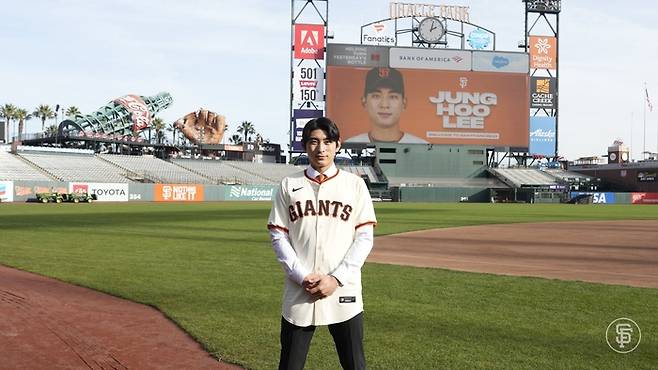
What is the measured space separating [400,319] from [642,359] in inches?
107

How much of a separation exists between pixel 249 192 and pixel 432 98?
2430cm

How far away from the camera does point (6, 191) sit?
4909 centimetres

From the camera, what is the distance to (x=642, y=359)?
19.1 ft

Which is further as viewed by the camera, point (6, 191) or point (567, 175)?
point (567, 175)

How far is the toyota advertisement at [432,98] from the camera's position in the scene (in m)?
70.6

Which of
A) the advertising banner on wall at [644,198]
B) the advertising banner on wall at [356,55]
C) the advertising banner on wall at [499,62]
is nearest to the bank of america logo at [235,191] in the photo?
the advertising banner on wall at [356,55]

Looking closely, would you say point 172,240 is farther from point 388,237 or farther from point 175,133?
point 175,133

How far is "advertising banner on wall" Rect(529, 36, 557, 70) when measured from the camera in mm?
79875

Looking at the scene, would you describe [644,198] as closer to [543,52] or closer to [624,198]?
[624,198]

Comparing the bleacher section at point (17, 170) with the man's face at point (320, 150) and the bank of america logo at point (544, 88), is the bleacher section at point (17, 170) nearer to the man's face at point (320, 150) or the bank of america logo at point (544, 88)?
the man's face at point (320, 150)

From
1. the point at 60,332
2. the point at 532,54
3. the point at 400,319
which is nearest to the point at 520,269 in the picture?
the point at 400,319

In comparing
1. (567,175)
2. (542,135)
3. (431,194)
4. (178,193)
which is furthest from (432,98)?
(178,193)

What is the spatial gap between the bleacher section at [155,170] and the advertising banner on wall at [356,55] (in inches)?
788

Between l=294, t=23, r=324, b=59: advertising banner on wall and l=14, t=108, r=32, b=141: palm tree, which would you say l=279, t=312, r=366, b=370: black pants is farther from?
l=14, t=108, r=32, b=141: palm tree
